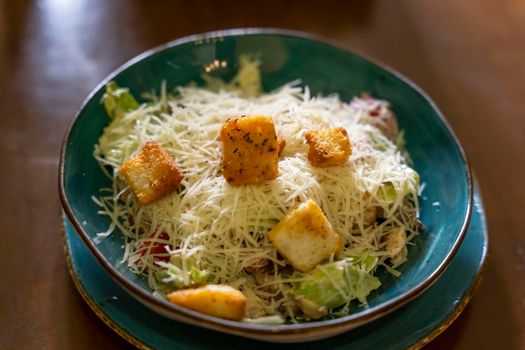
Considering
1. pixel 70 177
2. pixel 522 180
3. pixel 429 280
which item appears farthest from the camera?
pixel 522 180

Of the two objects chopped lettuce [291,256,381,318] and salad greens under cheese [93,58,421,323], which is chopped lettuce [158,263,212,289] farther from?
chopped lettuce [291,256,381,318]

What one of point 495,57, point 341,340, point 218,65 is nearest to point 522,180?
point 495,57

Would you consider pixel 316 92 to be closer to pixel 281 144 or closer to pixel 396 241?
pixel 281 144

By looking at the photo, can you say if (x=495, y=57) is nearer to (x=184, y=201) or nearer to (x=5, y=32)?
(x=184, y=201)

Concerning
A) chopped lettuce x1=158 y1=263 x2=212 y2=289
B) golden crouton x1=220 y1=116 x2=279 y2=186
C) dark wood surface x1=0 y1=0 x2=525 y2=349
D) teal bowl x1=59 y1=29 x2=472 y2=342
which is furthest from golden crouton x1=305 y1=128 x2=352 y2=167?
dark wood surface x1=0 y1=0 x2=525 y2=349

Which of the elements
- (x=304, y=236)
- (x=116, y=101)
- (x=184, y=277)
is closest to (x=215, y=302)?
(x=184, y=277)

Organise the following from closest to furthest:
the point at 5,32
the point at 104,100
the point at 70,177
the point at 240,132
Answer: the point at 240,132, the point at 70,177, the point at 104,100, the point at 5,32

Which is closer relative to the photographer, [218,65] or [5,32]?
[218,65]
